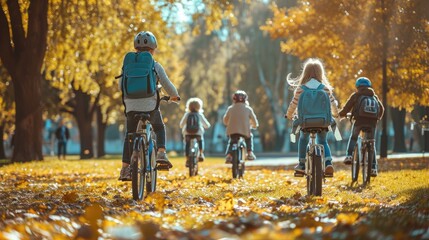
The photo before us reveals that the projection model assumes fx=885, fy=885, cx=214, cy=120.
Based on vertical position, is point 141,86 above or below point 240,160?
above

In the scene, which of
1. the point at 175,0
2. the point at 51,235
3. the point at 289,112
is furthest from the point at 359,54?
the point at 51,235

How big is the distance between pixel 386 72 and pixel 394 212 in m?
20.3

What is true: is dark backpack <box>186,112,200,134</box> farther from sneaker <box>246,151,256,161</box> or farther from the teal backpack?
the teal backpack

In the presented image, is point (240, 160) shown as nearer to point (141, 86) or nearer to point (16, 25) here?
point (141, 86)

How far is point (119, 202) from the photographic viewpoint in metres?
9.78

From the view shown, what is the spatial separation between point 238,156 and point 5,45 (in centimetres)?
989

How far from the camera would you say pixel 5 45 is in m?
24.0

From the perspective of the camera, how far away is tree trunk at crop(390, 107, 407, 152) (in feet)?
138

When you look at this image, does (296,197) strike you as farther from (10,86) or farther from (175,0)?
(10,86)

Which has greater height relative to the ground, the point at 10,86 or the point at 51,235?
the point at 10,86

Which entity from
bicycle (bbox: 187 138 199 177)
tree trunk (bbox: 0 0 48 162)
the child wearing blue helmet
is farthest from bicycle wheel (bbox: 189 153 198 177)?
tree trunk (bbox: 0 0 48 162)

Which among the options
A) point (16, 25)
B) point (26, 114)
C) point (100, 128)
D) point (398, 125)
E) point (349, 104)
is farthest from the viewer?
point (100, 128)

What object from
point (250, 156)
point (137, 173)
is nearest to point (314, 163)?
point (137, 173)

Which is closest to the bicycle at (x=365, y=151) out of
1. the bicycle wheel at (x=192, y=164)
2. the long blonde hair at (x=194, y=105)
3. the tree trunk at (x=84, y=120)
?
the bicycle wheel at (x=192, y=164)
